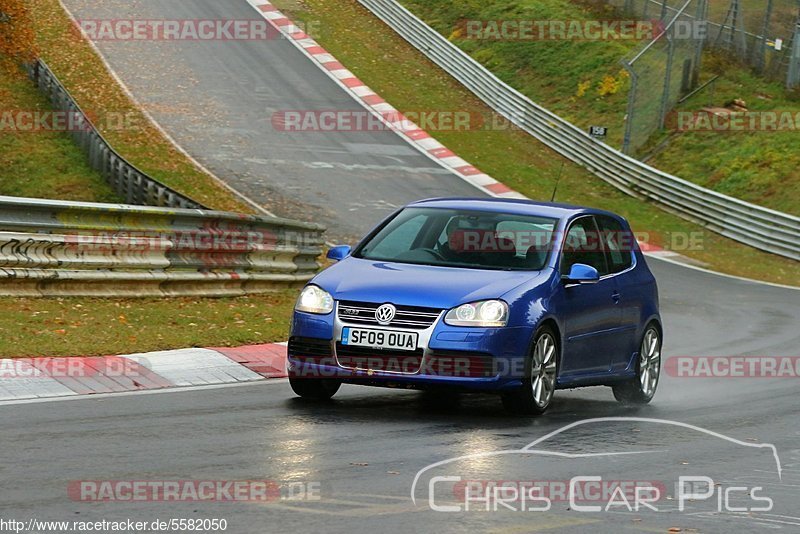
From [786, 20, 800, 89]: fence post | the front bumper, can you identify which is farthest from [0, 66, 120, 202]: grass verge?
[786, 20, 800, 89]: fence post

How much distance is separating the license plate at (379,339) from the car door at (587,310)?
4.73 ft

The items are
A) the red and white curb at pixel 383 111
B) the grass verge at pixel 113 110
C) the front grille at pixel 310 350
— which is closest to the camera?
the front grille at pixel 310 350

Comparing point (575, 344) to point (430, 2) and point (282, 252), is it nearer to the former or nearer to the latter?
point (282, 252)

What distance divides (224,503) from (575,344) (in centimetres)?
490

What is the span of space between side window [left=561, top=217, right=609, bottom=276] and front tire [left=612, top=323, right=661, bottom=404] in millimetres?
938

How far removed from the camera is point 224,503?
687 cm

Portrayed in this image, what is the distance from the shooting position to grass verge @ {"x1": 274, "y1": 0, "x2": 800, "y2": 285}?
3016cm

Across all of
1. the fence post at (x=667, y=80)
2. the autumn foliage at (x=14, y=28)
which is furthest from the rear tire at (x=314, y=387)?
the fence post at (x=667, y=80)

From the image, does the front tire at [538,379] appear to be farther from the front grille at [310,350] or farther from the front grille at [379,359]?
the front grille at [310,350]

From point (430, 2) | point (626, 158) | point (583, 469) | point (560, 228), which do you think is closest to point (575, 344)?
point (560, 228)

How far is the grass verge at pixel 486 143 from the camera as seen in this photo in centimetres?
3016

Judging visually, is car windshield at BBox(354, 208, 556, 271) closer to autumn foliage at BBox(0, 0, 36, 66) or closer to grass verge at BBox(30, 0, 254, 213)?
grass verge at BBox(30, 0, 254, 213)

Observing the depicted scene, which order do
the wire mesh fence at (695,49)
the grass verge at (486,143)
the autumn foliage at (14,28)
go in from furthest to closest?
the wire mesh fence at (695,49) < the grass verge at (486,143) < the autumn foliage at (14,28)

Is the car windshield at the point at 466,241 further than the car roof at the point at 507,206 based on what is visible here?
No
